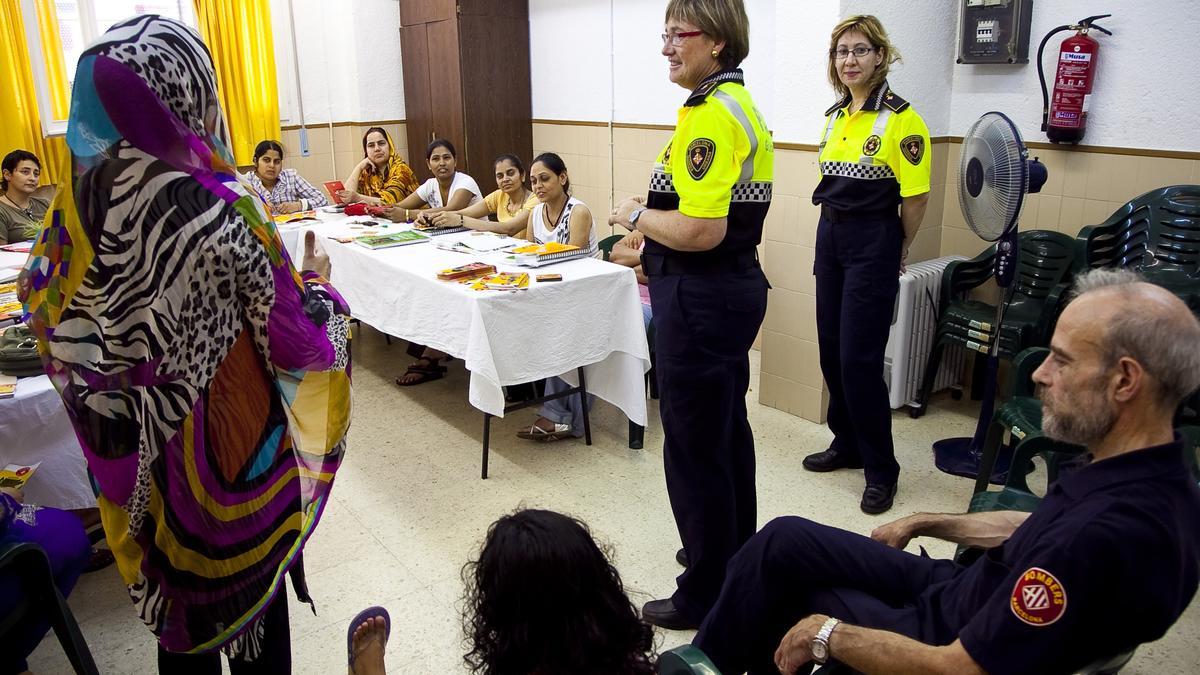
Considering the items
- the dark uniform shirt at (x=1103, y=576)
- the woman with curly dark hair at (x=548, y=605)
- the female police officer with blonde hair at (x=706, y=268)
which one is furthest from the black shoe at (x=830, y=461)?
the woman with curly dark hair at (x=548, y=605)

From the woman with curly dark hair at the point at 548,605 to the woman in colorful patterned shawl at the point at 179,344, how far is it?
57cm

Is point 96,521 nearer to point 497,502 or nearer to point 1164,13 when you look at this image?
point 497,502

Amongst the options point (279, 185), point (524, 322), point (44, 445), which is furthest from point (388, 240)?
point (44, 445)

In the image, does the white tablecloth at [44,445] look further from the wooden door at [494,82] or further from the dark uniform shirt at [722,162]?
the wooden door at [494,82]

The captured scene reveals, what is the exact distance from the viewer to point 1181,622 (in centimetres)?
237

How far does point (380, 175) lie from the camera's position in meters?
5.48

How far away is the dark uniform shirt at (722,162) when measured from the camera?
77.1 inches

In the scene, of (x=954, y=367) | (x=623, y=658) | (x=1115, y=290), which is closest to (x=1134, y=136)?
(x=954, y=367)

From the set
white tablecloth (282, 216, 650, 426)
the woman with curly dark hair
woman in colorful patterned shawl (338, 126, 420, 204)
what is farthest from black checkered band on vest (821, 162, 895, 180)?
woman in colorful patterned shawl (338, 126, 420, 204)

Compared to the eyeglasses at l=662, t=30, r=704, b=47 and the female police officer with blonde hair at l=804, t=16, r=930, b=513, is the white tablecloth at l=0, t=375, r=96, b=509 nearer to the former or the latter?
the eyeglasses at l=662, t=30, r=704, b=47

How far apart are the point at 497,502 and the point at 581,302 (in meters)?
0.82

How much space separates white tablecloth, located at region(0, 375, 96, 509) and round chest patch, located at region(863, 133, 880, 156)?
2529 mm

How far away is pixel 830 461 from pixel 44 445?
8.49 feet

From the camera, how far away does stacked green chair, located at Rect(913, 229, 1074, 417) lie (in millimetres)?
3381
